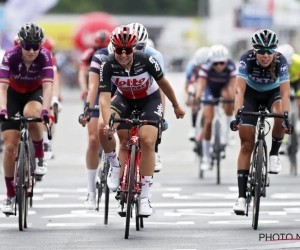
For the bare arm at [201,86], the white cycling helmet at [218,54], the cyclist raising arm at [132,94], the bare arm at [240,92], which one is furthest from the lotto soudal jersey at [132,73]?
the bare arm at [201,86]

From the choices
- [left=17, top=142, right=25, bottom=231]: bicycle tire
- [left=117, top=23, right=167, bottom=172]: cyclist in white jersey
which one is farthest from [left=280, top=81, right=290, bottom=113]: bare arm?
[left=17, top=142, right=25, bottom=231]: bicycle tire

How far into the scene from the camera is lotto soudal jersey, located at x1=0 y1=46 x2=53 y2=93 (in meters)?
11.5

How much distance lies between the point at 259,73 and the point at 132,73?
165 cm

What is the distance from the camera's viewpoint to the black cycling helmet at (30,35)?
11.4 metres

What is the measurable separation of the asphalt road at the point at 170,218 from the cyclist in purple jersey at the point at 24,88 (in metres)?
0.77

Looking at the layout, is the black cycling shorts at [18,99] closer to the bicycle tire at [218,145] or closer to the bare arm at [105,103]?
the bare arm at [105,103]

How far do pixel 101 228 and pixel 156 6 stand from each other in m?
97.2

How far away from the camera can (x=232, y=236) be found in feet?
34.5

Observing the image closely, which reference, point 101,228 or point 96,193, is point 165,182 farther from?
point 101,228

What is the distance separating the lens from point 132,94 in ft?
36.2

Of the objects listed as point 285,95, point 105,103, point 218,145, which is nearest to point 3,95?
point 105,103

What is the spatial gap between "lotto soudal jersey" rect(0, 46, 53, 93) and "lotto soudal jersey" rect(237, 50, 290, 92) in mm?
2008

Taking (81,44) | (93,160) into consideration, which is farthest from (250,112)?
(81,44)

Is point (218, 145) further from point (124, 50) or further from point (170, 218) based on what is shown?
point (124, 50)
